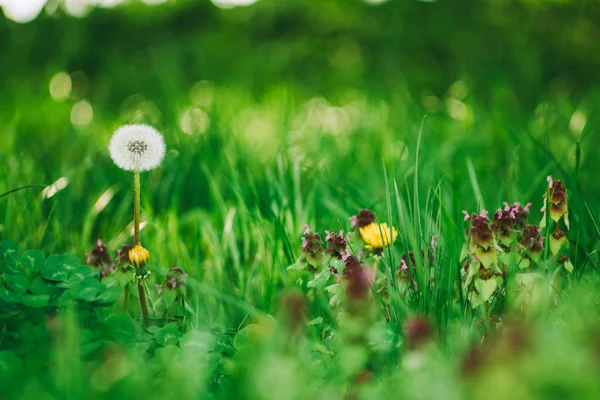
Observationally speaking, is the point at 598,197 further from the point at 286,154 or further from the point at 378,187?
the point at 286,154

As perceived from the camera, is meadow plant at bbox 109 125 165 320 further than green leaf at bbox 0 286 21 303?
Yes

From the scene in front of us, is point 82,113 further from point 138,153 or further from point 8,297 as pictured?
point 8,297

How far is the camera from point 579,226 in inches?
83.8

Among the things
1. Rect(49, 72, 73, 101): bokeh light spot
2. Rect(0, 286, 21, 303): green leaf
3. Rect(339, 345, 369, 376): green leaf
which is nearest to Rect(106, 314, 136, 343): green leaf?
Rect(0, 286, 21, 303): green leaf

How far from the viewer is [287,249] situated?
6.48 feet

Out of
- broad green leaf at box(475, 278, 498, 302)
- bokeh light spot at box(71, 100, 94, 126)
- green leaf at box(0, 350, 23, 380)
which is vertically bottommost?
broad green leaf at box(475, 278, 498, 302)

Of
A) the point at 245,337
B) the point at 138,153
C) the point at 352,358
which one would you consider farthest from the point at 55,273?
the point at 352,358

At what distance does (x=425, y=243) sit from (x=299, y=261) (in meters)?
0.35

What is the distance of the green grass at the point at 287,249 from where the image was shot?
114 centimetres

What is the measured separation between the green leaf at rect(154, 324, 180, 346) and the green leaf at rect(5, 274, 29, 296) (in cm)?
35

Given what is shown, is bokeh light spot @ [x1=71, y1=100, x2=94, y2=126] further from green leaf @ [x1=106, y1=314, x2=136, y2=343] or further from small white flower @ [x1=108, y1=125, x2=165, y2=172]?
green leaf @ [x1=106, y1=314, x2=136, y2=343]

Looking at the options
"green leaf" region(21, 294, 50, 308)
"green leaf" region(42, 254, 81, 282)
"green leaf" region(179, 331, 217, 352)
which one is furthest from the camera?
"green leaf" region(42, 254, 81, 282)

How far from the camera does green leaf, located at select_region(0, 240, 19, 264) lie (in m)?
1.67

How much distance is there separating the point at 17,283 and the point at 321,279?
0.76 metres
